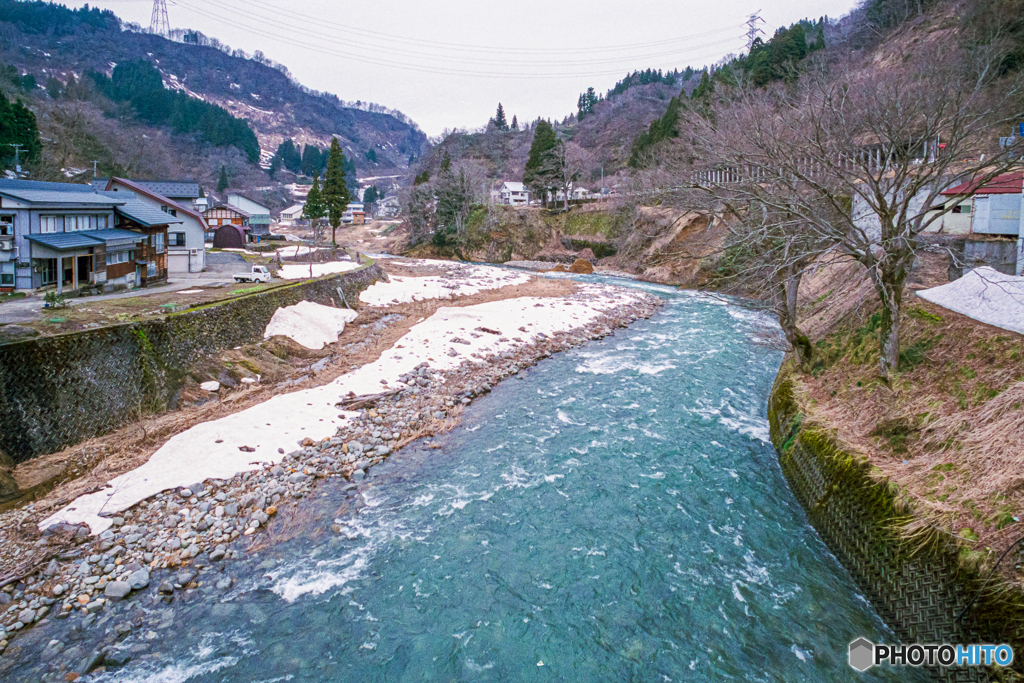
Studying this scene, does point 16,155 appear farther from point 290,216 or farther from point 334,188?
point 290,216

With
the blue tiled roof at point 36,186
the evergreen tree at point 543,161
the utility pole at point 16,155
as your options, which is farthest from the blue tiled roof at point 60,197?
the evergreen tree at point 543,161

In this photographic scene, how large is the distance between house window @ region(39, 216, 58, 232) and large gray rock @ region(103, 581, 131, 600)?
13868 millimetres

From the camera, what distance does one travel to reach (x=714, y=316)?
2689 centimetres

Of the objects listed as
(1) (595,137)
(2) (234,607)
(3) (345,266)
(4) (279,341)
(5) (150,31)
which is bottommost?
(2) (234,607)

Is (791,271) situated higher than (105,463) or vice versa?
(791,271)

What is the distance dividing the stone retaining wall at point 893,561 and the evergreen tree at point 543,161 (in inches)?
2151

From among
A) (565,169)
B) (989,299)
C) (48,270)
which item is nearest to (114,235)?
(48,270)

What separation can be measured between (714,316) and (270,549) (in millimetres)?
24430

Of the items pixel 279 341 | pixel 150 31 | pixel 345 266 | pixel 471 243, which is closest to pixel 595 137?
pixel 471 243

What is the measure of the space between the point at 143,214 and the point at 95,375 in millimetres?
11826

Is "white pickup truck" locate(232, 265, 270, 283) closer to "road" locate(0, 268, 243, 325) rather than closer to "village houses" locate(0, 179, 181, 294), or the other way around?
"road" locate(0, 268, 243, 325)

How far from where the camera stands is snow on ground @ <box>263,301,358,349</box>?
18.9 m

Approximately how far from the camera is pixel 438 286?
33281 mm

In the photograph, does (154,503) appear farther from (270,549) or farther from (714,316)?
(714,316)
